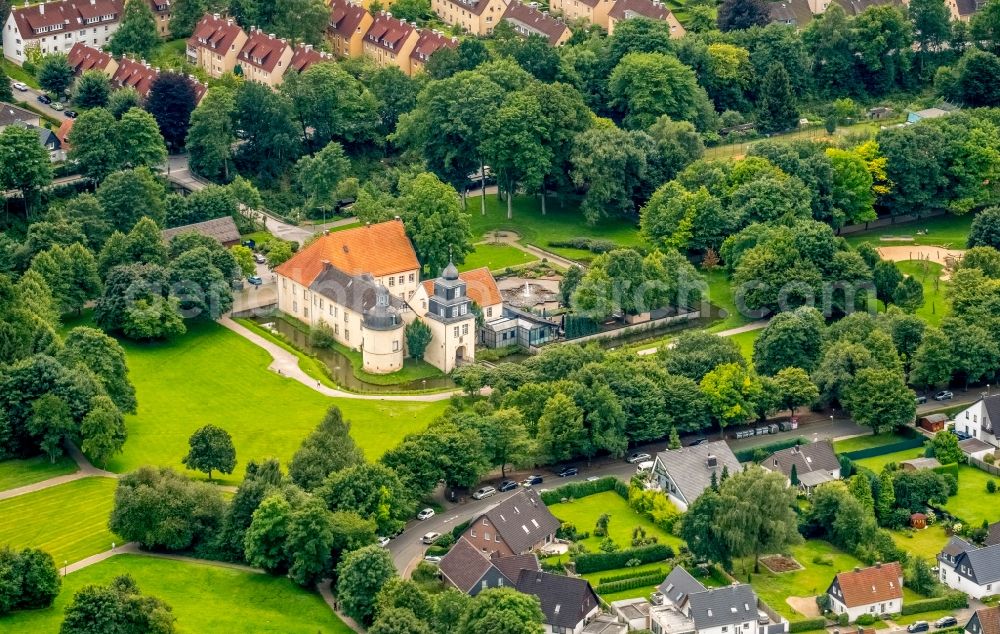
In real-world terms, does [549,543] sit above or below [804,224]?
below

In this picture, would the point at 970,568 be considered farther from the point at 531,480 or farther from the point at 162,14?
the point at 162,14

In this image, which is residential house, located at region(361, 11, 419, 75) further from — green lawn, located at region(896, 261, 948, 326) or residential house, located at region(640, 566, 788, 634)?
residential house, located at region(640, 566, 788, 634)

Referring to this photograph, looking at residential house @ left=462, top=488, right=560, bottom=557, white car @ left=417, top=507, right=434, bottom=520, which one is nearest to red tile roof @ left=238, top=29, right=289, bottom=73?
white car @ left=417, top=507, right=434, bottom=520

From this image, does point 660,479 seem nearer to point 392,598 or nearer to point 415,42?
point 392,598

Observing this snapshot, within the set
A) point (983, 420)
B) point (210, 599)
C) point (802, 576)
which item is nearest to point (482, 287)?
point (983, 420)

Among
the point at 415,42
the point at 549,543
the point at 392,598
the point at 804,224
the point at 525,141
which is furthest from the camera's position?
the point at 415,42

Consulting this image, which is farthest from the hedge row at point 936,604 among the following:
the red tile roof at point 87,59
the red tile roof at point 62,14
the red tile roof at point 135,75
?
the red tile roof at point 62,14

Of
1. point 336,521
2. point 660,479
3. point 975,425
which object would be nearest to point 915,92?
point 975,425
